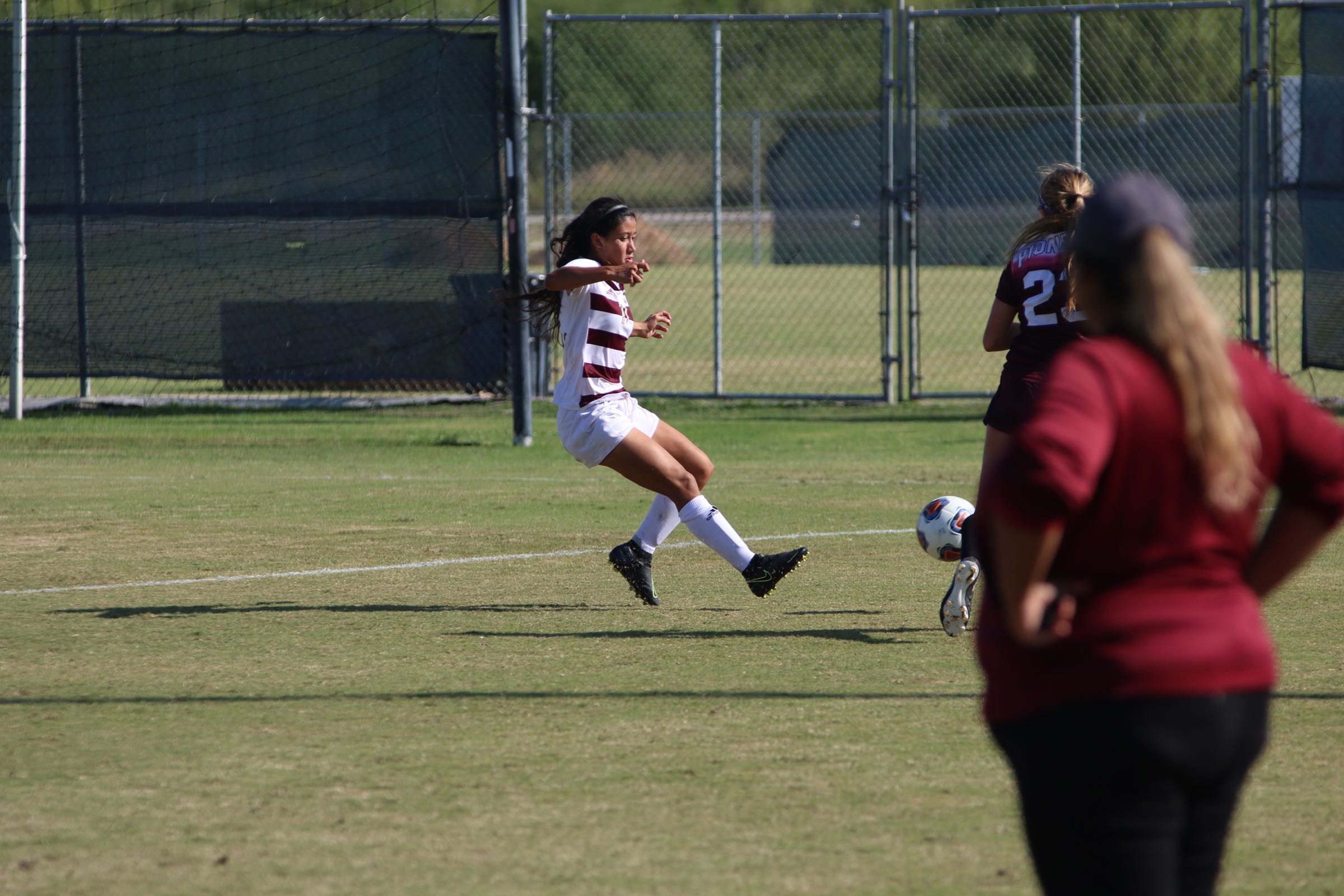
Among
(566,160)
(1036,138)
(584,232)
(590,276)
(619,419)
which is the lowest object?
(619,419)

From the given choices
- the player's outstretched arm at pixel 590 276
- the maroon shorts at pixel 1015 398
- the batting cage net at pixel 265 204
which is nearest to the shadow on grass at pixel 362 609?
the player's outstretched arm at pixel 590 276

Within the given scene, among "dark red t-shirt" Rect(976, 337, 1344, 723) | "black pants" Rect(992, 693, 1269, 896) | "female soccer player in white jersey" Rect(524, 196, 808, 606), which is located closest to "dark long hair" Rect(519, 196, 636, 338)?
"female soccer player in white jersey" Rect(524, 196, 808, 606)

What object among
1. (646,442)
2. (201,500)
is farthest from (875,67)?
(646,442)

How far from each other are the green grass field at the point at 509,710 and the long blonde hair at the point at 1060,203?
1.67 m

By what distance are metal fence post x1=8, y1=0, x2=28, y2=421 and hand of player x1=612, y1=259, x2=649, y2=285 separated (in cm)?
912

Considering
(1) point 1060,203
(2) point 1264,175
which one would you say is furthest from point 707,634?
(2) point 1264,175

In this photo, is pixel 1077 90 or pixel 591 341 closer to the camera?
pixel 591 341

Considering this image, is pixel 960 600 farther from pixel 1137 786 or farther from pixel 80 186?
pixel 80 186

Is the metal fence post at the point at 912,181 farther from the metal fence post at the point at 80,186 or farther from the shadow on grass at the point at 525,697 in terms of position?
the shadow on grass at the point at 525,697

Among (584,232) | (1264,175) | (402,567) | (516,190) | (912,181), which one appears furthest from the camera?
(912,181)

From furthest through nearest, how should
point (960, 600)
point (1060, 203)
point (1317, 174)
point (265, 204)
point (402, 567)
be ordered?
point (265, 204) → point (1317, 174) → point (402, 567) → point (960, 600) → point (1060, 203)

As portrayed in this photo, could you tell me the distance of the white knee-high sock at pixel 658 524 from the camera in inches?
298

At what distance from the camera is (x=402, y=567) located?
8539 millimetres

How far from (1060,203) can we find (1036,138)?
23.4 metres
